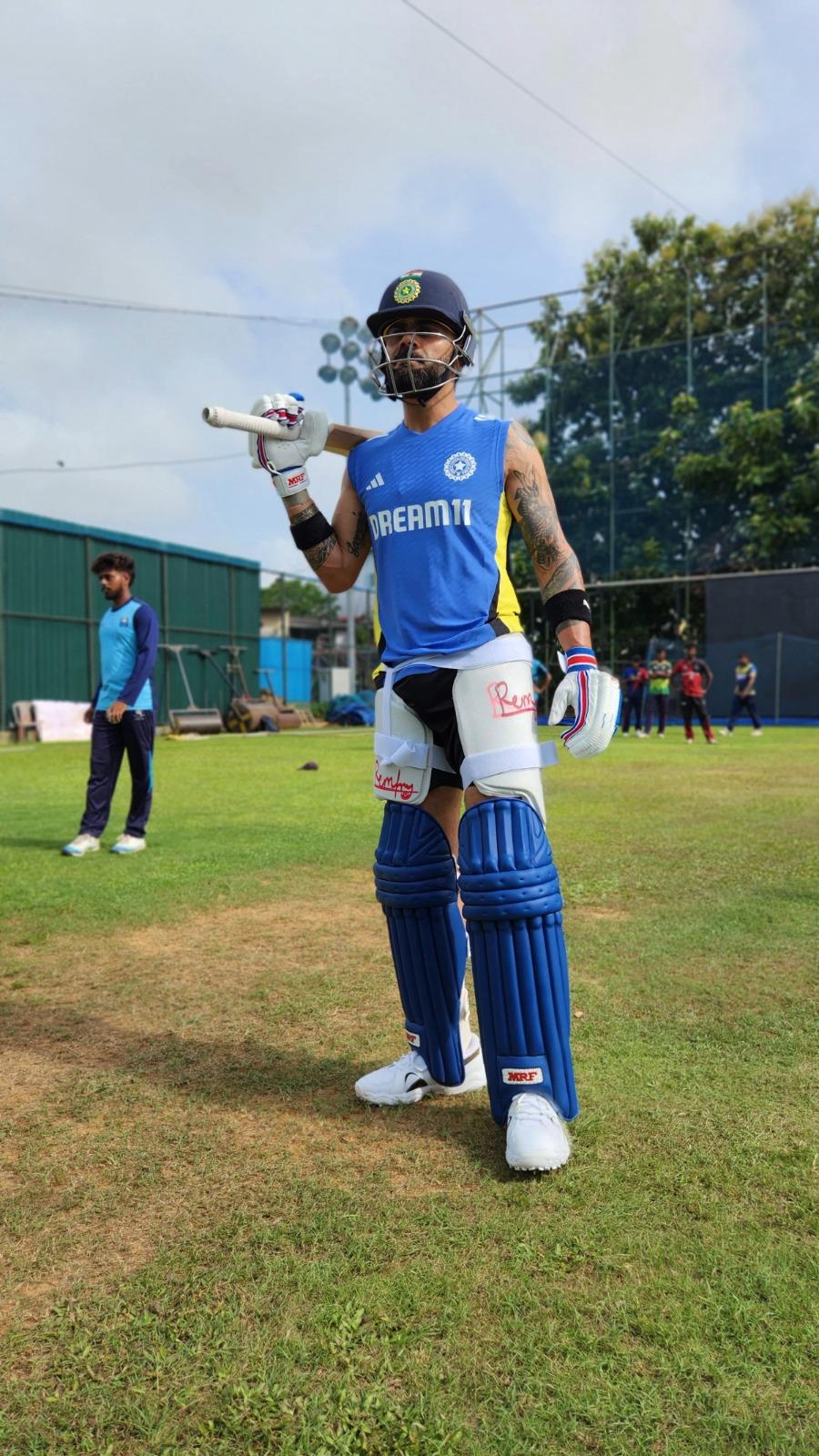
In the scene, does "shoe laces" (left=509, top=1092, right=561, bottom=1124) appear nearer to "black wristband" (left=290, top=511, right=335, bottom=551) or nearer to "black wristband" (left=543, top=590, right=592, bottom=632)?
"black wristband" (left=543, top=590, right=592, bottom=632)

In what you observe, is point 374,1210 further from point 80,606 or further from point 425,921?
point 80,606

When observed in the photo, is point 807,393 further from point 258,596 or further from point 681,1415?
point 681,1415

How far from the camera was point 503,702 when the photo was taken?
9.29 feet

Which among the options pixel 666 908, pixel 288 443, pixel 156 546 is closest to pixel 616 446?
pixel 156 546

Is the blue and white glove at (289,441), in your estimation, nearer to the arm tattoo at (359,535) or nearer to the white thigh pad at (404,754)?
the arm tattoo at (359,535)

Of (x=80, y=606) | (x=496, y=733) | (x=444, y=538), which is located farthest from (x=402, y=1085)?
(x=80, y=606)

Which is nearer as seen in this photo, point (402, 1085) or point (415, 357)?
point (415, 357)

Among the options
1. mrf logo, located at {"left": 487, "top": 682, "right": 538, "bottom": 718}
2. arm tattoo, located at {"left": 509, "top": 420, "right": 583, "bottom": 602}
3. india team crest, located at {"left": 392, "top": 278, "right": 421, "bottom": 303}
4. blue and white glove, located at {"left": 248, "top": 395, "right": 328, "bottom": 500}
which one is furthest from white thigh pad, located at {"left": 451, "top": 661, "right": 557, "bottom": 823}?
india team crest, located at {"left": 392, "top": 278, "right": 421, "bottom": 303}

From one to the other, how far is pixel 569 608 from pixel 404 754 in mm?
637

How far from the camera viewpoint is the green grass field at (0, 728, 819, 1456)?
175cm

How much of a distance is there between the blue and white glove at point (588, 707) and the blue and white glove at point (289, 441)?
1004 millimetres

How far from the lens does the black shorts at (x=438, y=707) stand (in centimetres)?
288

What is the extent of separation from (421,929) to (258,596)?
30.2 m

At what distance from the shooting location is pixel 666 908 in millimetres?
5473
